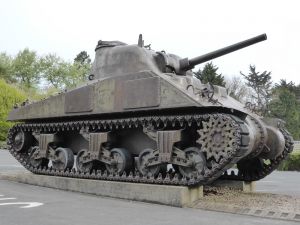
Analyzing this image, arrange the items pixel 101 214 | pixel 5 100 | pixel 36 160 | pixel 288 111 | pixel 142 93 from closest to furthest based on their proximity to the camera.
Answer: pixel 101 214 → pixel 142 93 → pixel 36 160 → pixel 5 100 → pixel 288 111

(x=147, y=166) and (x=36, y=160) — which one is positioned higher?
(x=36, y=160)

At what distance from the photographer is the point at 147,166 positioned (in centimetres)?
1166

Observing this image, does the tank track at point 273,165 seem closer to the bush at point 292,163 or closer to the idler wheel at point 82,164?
the idler wheel at point 82,164

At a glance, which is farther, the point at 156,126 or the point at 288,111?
the point at 288,111

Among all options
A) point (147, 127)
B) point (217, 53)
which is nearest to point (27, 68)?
point (217, 53)

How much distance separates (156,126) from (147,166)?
1.01 meters

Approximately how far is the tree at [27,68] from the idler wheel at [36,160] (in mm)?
52905

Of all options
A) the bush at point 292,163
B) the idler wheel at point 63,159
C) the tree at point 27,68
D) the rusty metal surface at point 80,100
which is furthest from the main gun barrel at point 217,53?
the tree at point 27,68

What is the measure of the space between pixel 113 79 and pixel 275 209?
5.27 metres

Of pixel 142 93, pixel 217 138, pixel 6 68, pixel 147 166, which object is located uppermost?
pixel 6 68

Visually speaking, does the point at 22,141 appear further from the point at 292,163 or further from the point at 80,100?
the point at 292,163

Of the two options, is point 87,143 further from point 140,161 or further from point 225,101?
point 225,101

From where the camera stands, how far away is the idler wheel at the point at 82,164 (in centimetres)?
1302

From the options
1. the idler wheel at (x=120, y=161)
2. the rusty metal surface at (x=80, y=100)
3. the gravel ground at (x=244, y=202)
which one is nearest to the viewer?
the gravel ground at (x=244, y=202)
